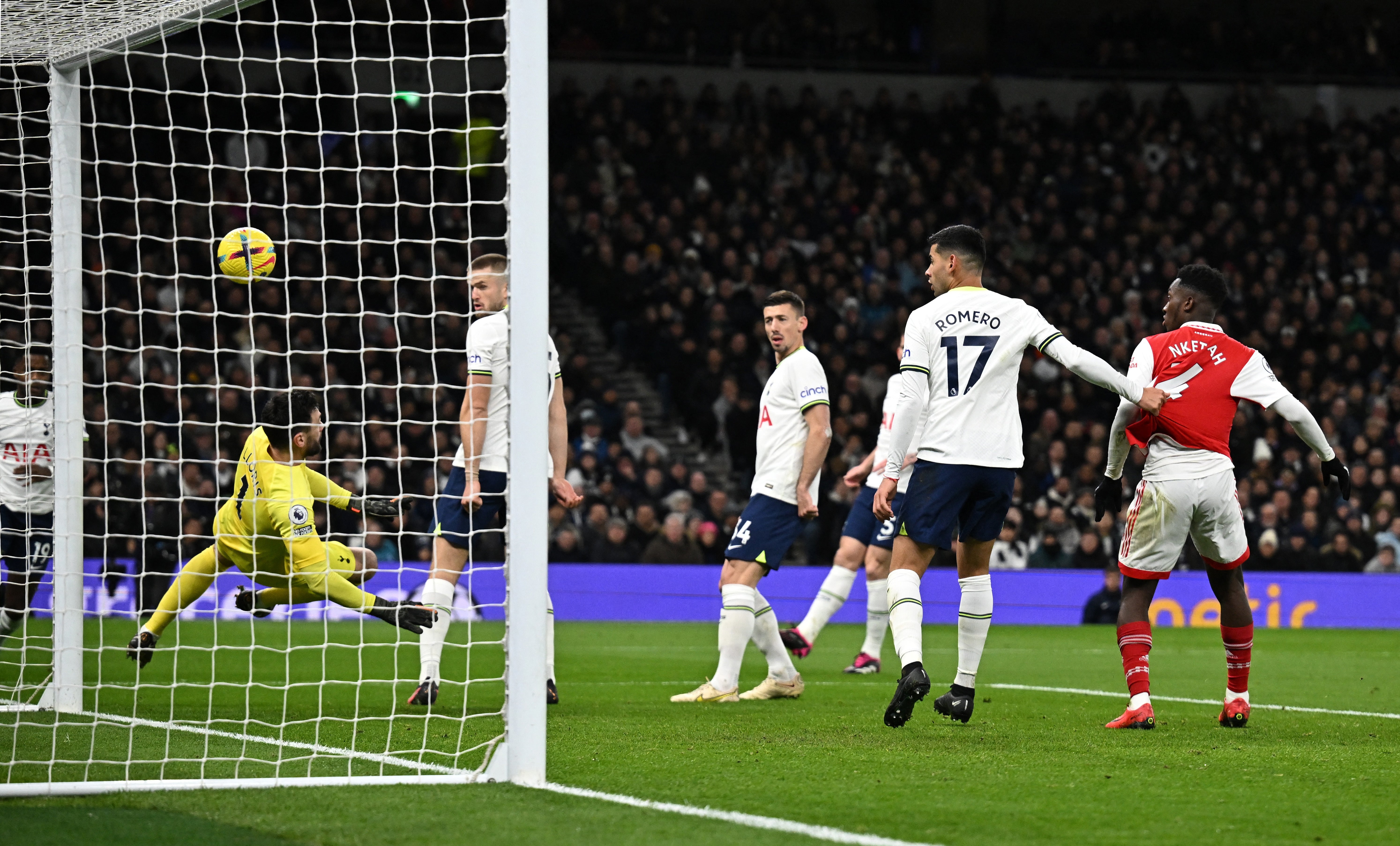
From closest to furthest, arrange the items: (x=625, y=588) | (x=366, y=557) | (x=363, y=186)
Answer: (x=366, y=557) < (x=625, y=588) < (x=363, y=186)

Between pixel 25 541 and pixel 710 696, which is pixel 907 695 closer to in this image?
pixel 710 696

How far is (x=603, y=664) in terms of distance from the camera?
10.8 metres

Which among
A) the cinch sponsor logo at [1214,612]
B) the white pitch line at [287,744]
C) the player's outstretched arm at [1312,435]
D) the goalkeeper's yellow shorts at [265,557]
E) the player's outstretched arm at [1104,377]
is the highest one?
the player's outstretched arm at [1104,377]

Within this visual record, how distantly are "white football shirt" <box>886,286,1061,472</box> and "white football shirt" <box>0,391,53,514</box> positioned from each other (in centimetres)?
456

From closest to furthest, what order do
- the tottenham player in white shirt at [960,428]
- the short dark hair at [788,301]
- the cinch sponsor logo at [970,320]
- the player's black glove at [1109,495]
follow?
the tottenham player in white shirt at [960,428] → the cinch sponsor logo at [970,320] → the player's black glove at [1109,495] → the short dark hair at [788,301]

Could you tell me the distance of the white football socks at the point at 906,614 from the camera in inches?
252

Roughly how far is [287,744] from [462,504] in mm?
1905

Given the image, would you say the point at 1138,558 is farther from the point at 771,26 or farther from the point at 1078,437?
the point at 771,26

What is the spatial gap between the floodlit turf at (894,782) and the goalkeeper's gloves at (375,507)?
0.95 m

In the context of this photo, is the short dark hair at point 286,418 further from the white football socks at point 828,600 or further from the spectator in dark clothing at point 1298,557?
the spectator in dark clothing at point 1298,557

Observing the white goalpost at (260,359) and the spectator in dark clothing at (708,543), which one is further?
the spectator in dark clothing at (708,543)

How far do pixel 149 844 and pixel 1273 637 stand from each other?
1295 centimetres

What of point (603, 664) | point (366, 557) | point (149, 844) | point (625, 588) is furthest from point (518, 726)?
point (625, 588)

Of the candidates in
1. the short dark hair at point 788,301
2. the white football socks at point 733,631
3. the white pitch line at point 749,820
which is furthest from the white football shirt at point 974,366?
the white pitch line at point 749,820
